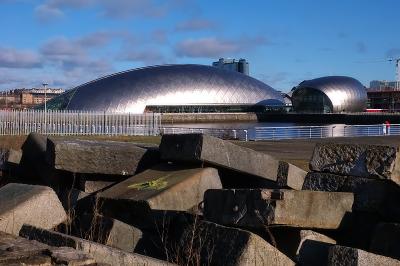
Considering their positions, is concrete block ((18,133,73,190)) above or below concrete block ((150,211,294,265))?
Result: above

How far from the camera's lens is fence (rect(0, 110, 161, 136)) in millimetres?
33500

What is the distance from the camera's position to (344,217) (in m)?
5.62

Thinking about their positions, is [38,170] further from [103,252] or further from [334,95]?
[334,95]

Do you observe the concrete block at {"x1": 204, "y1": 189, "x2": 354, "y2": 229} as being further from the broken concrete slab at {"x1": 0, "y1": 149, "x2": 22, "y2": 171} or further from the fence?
the fence

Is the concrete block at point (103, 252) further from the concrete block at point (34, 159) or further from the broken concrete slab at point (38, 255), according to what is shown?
the concrete block at point (34, 159)

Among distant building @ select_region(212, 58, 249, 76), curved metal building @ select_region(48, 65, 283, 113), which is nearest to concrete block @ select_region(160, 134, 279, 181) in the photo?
curved metal building @ select_region(48, 65, 283, 113)

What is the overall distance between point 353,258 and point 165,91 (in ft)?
283

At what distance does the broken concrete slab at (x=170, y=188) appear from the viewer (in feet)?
20.6

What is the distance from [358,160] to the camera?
5859 millimetres

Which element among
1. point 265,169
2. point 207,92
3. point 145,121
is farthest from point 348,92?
point 265,169

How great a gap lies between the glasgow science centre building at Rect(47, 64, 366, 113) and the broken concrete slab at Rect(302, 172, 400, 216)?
7774 centimetres

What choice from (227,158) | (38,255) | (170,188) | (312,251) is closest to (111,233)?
(170,188)

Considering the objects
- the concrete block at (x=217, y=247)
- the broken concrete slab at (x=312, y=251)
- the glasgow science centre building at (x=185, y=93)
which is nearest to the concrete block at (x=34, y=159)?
the concrete block at (x=217, y=247)

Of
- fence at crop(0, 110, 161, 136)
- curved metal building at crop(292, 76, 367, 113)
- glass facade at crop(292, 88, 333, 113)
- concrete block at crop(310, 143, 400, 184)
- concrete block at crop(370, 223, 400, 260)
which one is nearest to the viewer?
concrete block at crop(370, 223, 400, 260)
